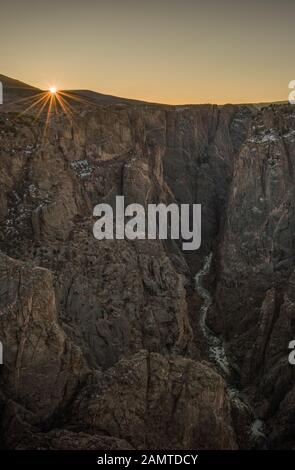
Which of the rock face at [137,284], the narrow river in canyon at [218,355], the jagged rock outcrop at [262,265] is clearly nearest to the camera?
the rock face at [137,284]

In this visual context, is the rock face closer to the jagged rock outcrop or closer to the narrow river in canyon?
the jagged rock outcrop

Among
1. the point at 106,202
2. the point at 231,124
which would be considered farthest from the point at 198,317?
the point at 231,124

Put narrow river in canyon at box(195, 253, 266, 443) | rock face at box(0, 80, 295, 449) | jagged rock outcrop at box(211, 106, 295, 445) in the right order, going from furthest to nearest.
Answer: jagged rock outcrop at box(211, 106, 295, 445) < narrow river in canyon at box(195, 253, 266, 443) < rock face at box(0, 80, 295, 449)

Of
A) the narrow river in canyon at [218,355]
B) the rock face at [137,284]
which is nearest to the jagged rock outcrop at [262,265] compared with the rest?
the rock face at [137,284]

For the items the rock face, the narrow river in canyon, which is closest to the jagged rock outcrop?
the rock face

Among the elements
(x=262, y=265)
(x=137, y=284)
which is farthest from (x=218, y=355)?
(x=262, y=265)

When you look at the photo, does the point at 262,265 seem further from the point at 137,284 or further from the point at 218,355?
the point at 137,284

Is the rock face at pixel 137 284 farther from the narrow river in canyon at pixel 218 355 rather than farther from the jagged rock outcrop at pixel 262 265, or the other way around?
the narrow river in canyon at pixel 218 355

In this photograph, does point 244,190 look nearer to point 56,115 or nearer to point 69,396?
point 56,115

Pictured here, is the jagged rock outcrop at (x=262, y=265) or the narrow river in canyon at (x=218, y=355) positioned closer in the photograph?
the narrow river in canyon at (x=218, y=355)
